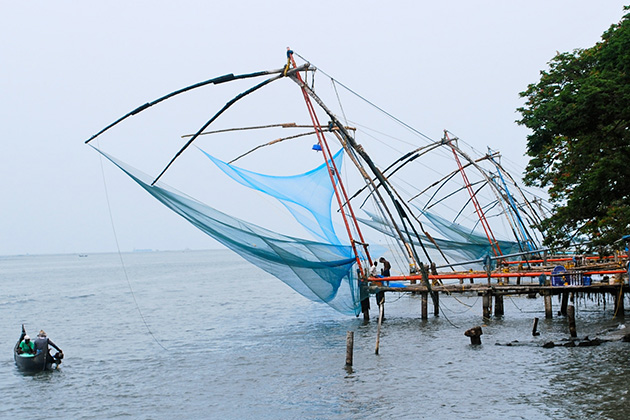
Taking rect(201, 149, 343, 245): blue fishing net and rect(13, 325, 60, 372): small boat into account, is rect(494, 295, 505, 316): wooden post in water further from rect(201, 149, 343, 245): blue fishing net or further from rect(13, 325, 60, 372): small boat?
rect(13, 325, 60, 372): small boat

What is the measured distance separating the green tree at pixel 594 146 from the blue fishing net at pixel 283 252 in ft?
15.1

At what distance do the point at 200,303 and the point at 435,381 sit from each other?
21.4 meters

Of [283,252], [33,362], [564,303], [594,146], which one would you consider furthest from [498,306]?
[33,362]

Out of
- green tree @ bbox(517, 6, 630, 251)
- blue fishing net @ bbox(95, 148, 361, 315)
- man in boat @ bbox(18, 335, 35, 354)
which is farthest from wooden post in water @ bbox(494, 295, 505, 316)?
man in boat @ bbox(18, 335, 35, 354)

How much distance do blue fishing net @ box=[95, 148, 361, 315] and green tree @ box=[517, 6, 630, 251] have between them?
15.1ft

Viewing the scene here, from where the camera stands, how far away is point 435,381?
34.4 feet

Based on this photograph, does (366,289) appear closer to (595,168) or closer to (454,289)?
(454,289)

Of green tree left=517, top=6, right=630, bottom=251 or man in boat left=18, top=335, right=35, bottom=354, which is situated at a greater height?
green tree left=517, top=6, right=630, bottom=251

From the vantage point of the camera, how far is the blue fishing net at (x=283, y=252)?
11.6 m

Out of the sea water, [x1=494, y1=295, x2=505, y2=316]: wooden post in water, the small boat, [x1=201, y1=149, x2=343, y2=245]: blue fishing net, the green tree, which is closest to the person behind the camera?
the sea water

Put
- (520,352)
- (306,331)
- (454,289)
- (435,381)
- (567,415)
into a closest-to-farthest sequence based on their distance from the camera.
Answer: (567,415)
(435,381)
(520,352)
(454,289)
(306,331)

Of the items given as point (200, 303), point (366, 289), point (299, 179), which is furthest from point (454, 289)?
point (200, 303)

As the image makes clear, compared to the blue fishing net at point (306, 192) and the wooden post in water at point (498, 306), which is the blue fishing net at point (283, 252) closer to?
the blue fishing net at point (306, 192)

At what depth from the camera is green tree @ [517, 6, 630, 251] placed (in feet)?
37.4
